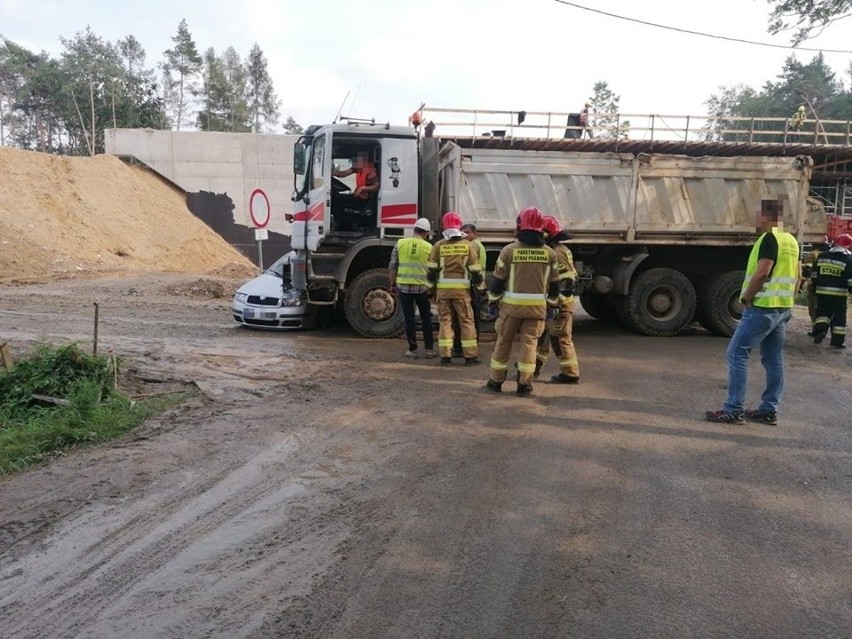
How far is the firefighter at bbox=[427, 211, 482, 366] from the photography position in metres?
8.00

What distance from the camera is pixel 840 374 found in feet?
26.0

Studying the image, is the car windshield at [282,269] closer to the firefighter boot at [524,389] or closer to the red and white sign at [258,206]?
the red and white sign at [258,206]

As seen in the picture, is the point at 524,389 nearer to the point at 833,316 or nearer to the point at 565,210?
the point at 565,210

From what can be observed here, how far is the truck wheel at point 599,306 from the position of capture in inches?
453

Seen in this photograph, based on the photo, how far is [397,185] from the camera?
9.59 metres

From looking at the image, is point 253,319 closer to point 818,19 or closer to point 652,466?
point 652,466

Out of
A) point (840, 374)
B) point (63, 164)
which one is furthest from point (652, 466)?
point (63, 164)

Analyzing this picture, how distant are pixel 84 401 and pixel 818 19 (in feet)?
71.9

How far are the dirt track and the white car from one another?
12.0ft

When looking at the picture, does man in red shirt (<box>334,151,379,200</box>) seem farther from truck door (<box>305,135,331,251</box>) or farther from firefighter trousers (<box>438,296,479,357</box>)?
firefighter trousers (<box>438,296,479,357</box>)

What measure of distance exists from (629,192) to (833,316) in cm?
355

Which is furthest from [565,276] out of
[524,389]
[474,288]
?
[474,288]

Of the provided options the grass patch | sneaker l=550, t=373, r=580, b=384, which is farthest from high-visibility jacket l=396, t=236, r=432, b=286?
the grass patch

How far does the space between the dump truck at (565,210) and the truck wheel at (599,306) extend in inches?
30.3
